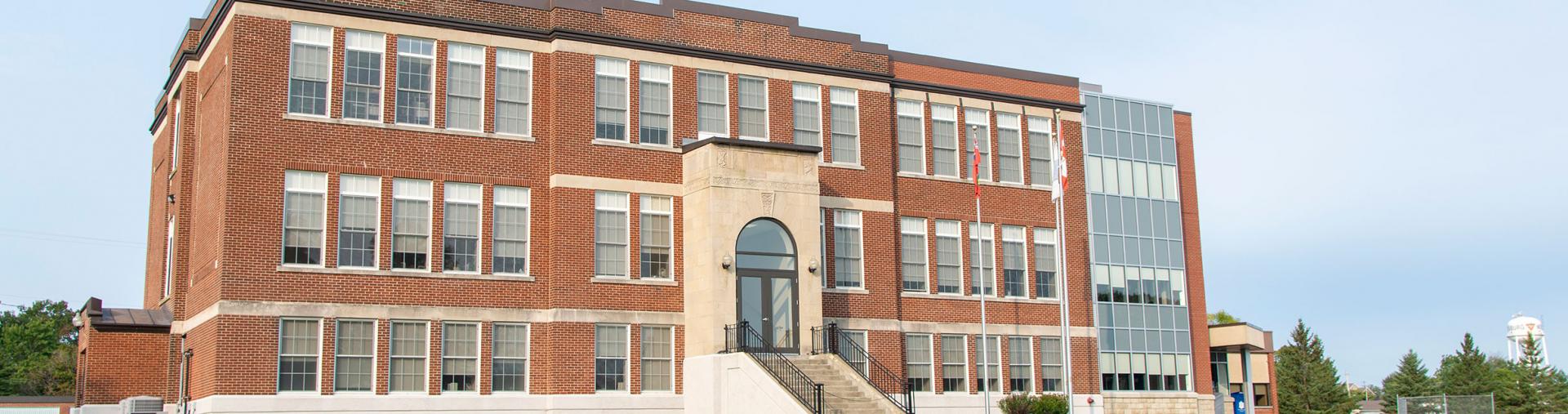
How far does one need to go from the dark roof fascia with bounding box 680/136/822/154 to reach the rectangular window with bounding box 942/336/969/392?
→ 6.95m

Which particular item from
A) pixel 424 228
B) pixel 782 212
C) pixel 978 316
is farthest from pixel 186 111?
pixel 978 316

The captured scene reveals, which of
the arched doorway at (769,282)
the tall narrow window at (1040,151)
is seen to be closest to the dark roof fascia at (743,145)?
the arched doorway at (769,282)

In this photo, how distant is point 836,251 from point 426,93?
409 inches

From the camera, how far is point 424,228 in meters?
28.8

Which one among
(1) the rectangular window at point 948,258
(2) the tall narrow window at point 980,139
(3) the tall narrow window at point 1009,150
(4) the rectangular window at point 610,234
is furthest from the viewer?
(3) the tall narrow window at point 1009,150

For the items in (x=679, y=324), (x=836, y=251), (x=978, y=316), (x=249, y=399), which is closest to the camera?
(x=249, y=399)

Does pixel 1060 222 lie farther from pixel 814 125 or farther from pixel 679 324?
pixel 679 324

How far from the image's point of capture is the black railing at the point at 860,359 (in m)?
31.8

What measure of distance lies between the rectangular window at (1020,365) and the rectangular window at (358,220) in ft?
54.9

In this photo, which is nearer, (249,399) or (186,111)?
(249,399)

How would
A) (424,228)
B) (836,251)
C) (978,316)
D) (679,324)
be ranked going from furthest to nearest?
(978,316), (836,251), (679,324), (424,228)

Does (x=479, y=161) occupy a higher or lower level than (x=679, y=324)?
higher

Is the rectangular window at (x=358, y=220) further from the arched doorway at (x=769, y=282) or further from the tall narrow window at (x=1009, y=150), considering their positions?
the tall narrow window at (x=1009, y=150)

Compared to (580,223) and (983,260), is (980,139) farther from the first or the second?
(580,223)
